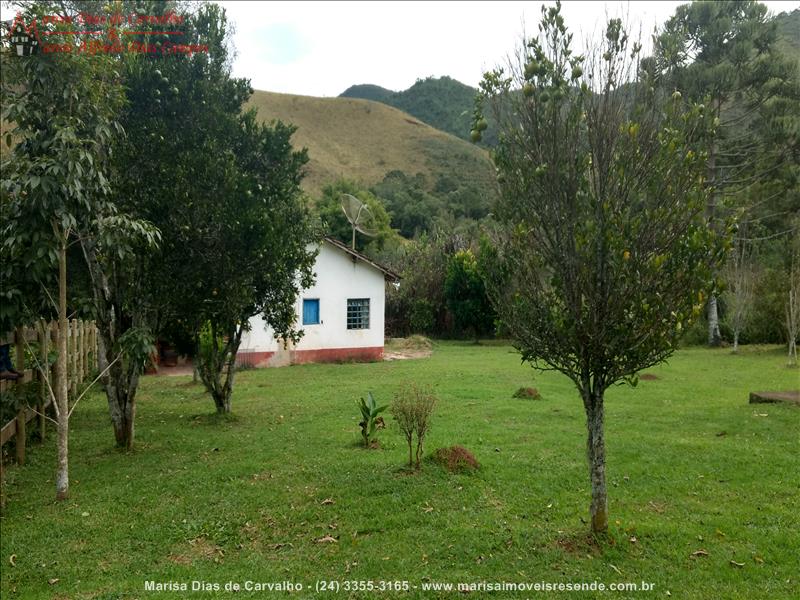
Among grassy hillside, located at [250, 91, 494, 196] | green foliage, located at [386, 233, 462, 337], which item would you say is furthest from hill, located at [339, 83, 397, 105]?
green foliage, located at [386, 233, 462, 337]

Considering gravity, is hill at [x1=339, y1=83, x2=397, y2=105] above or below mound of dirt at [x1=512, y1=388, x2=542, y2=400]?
above

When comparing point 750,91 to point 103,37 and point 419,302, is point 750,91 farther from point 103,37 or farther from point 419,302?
point 103,37

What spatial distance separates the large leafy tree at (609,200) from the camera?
4688 millimetres

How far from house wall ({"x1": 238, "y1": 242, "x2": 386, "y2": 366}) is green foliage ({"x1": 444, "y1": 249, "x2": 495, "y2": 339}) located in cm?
700

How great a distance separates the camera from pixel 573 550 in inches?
207

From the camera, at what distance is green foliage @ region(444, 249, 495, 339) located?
29.2m

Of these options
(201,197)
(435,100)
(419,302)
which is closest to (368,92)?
(435,100)

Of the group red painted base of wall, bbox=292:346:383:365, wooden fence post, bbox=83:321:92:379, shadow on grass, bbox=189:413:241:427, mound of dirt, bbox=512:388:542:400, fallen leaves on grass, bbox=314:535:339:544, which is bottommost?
fallen leaves on grass, bbox=314:535:339:544

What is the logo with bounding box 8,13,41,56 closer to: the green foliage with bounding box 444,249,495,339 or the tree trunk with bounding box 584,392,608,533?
the tree trunk with bounding box 584,392,608,533

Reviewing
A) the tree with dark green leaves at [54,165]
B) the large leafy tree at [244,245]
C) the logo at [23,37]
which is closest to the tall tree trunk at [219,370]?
the large leafy tree at [244,245]

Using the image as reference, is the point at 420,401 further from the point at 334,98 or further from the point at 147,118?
the point at 334,98

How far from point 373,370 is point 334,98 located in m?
78.1

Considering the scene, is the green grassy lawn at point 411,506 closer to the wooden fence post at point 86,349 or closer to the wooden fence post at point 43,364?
the wooden fence post at point 43,364

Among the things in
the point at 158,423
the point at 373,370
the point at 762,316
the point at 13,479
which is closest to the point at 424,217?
the point at 762,316
